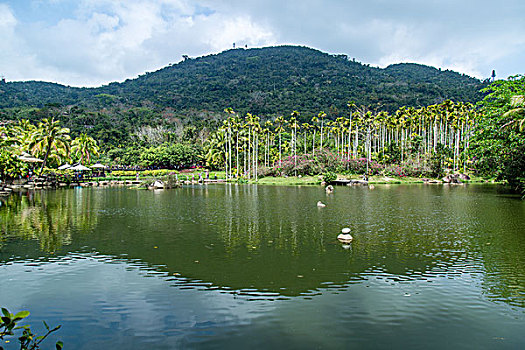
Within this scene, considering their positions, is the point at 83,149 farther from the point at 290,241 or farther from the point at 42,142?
the point at 290,241

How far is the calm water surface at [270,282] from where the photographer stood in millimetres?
7008

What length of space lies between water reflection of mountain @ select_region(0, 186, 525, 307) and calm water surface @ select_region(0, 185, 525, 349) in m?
0.08

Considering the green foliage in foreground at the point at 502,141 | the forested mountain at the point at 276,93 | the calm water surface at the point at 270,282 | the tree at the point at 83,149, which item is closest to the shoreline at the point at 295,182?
the tree at the point at 83,149

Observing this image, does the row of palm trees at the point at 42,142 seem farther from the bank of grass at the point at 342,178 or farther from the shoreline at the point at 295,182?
the bank of grass at the point at 342,178


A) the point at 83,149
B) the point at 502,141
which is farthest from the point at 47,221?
the point at 83,149

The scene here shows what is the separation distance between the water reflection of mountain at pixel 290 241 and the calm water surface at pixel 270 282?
8 cm

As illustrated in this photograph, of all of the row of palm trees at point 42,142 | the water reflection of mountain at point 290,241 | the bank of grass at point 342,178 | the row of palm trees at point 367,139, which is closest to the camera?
the water reflection of mountain at point 290,241

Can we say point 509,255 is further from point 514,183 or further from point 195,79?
point 195,79

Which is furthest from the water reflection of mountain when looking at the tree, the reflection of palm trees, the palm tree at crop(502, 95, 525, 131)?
the tree

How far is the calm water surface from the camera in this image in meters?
7.01

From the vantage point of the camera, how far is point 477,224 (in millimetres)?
18188

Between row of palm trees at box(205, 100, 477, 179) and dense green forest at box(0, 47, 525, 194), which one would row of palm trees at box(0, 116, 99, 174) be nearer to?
dense green forest at box(0, 47, 525, 194)

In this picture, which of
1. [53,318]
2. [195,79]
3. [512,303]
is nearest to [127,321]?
[53,318]

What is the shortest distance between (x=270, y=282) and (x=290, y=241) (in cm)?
490
